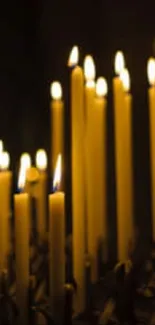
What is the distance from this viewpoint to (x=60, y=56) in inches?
39.6

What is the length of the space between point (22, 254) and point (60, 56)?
0.65 meters

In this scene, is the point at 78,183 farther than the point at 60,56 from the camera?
No

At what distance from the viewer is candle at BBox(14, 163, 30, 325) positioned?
42cm

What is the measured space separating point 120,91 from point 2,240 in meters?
0.22

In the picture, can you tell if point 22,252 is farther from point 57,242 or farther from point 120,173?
point 120,173

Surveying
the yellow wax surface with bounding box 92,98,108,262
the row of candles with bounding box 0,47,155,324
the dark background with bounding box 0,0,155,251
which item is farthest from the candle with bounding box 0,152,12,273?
the dark background with bounding box 0,0,155,251

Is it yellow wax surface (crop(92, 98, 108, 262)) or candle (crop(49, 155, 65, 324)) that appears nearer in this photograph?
candle (crop(49, 155, 65, 324))

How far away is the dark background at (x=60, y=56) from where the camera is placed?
3.05 ft

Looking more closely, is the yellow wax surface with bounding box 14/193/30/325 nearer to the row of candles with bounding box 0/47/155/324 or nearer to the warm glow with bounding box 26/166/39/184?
the row of candles with bounding box 0/47/155/324

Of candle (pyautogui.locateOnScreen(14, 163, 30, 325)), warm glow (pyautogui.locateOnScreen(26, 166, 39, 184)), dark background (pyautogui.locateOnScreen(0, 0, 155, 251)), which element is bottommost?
candle (pyautogui.locateOnScreen(14, 163, 30, 325))

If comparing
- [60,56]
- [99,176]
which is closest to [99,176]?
[99,176]

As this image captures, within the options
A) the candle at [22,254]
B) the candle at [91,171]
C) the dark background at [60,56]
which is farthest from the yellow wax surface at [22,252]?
the dark background at [60,56]

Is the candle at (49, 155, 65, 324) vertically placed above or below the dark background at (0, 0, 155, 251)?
below

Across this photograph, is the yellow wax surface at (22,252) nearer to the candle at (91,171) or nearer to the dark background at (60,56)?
the candle at (91,171)
